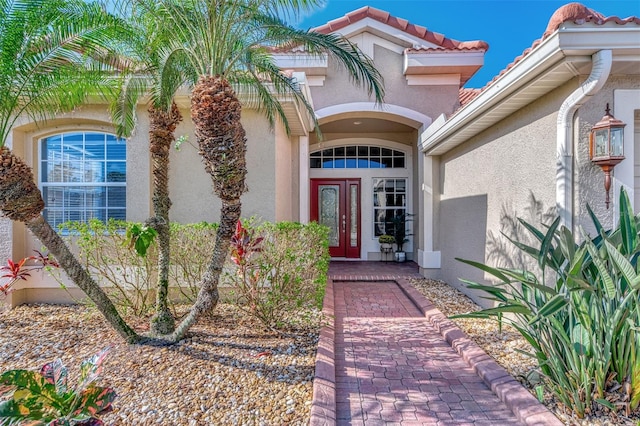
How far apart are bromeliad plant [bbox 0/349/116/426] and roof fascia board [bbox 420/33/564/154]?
20.0 feet

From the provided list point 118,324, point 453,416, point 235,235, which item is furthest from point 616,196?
point 118,324

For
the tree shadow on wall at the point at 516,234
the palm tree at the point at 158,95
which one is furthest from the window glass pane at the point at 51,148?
the tree shadow on wall at the point at 516,234

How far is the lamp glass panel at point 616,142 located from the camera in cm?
439

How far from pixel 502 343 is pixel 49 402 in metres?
5.73

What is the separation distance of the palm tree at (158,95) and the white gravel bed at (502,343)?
197 inches

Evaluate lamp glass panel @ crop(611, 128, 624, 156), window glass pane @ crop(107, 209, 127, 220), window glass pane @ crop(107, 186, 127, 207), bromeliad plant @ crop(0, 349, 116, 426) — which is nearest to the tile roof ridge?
lamp glass panel @ crop(611, 128, 624, 156)

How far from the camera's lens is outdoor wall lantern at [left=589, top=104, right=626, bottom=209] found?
14.4 ft

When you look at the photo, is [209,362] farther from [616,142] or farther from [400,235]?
[400,235]

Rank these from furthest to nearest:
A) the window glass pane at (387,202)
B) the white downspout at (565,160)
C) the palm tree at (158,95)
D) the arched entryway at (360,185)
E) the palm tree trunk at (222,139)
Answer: the window glass pane at (387,202) < the arched entryway at (360,185) < the palm tree at (158,95) < the white downspout at (565,160) < the palm tree trunk at (222,139)

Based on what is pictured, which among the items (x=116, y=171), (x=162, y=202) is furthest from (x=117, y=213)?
(x=162, y=202)

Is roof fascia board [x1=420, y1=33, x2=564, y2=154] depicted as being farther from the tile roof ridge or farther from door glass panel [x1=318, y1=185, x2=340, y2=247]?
door glass panel [x1=318, y1=185, x2=340, y2=247]

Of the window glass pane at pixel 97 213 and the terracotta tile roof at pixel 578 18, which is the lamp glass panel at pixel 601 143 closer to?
the terracotta tile roof at pixel 578 18

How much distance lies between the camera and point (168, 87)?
532 cm

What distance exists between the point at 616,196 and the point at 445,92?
276 inches
